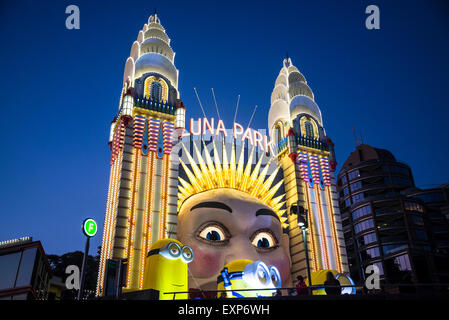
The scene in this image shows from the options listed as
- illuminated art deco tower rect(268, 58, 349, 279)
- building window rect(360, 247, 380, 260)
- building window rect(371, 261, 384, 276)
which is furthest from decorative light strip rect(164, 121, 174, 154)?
building window rect(360, 247, 380, 260)

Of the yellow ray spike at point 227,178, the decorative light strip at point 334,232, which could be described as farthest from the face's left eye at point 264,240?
the decorative light strip at point 334,232

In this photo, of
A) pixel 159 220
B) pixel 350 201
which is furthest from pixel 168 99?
pixel 350 201

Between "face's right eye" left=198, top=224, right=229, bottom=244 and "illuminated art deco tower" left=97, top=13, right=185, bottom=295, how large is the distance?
1.52 meters

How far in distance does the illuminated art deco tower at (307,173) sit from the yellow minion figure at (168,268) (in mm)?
9288

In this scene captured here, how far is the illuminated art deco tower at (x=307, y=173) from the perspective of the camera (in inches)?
872

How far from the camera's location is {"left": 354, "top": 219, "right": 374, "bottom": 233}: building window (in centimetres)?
5266

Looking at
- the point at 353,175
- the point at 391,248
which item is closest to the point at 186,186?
the point at 391,248

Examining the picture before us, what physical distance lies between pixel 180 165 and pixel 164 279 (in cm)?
812

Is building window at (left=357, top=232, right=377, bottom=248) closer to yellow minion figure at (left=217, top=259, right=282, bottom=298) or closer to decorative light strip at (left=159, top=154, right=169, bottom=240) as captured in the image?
decorative light strip at (left=159, top=154, right=169, bottom=240)

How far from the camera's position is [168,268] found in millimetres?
14320

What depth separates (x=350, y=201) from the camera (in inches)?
2419

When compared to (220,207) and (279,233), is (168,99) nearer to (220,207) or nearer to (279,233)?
(220,207)

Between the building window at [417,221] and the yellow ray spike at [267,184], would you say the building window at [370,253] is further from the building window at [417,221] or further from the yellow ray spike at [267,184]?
the yellow ray spike at [267,184]

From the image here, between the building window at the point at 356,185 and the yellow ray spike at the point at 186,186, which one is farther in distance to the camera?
the building window at the point at 356,185
